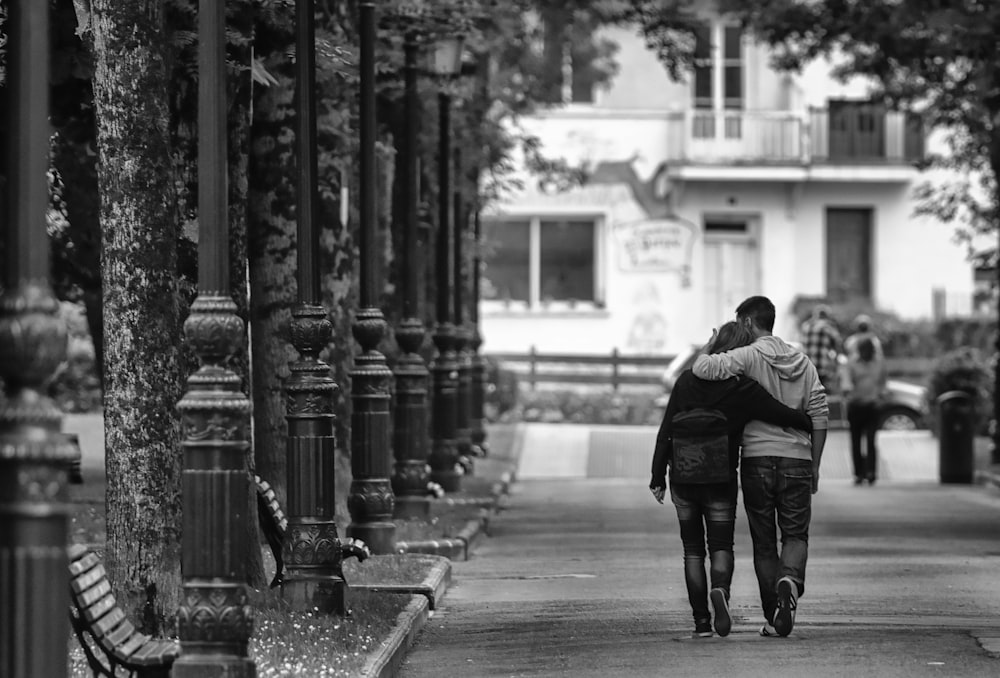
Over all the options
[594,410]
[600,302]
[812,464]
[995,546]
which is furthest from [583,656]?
[600,302]

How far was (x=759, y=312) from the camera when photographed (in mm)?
12070

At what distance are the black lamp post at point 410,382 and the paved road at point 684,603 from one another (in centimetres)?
73

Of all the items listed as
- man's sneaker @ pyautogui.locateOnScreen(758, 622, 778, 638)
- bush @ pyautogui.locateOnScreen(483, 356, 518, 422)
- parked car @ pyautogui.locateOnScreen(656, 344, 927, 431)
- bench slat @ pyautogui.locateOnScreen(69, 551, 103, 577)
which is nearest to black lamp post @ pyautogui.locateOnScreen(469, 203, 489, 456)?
parked car @ pyautogui.locateOnScreen(656, 344, 927, 431)

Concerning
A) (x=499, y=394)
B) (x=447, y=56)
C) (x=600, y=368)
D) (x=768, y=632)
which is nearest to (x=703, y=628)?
(x=768, y=632)

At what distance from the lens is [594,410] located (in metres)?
36.0

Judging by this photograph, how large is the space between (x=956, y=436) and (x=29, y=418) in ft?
74.4

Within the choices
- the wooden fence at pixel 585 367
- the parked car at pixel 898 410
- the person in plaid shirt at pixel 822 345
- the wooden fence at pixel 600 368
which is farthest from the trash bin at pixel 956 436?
the wooden fence at pixel 585 367

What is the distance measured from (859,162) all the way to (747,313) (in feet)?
102

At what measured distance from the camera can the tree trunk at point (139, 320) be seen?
9.98 meters

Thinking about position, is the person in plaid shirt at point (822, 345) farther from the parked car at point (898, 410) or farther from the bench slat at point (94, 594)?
the bench slat at point (94, 594)

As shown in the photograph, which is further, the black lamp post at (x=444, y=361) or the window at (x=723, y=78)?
the window at (x=723, y=78)

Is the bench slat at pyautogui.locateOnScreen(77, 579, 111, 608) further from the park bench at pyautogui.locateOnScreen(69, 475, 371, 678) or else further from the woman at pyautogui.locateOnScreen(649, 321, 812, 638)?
the woman at pyautogui.locateOnScreen(649, 321, 812, 638)

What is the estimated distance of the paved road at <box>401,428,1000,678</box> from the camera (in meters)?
10.6

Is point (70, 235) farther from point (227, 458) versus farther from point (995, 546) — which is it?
point (227, 458)
